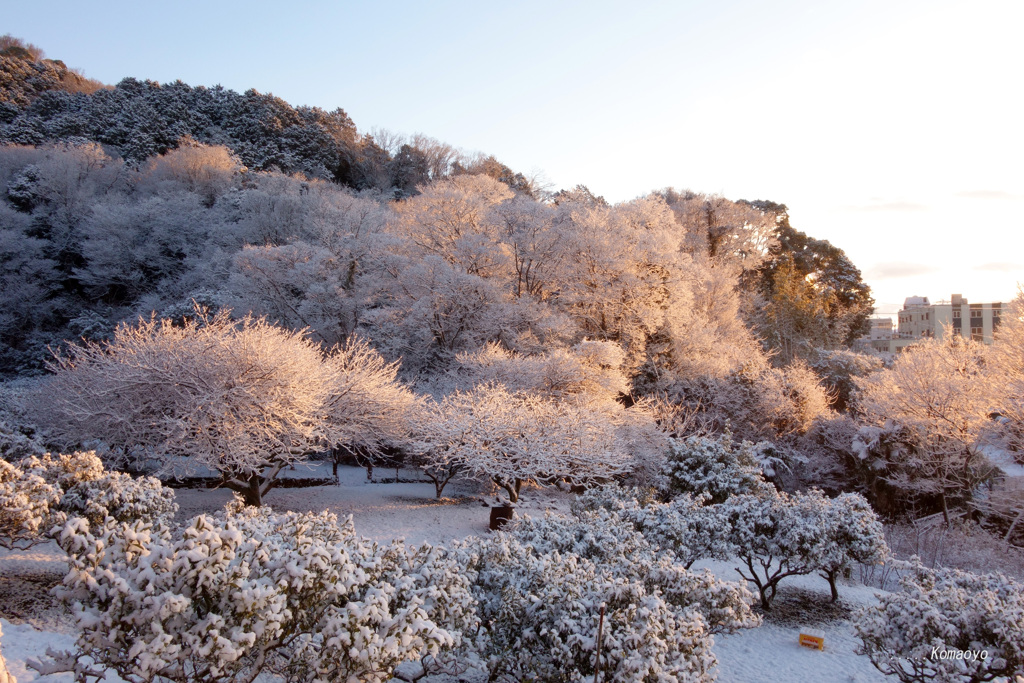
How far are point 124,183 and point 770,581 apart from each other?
122 feet

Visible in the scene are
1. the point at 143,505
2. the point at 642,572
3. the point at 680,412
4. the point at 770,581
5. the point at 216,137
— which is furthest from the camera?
the point at 216,137

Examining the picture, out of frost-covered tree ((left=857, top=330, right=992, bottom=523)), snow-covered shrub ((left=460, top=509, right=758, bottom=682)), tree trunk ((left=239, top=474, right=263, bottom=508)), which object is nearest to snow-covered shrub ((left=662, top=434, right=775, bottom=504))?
frost-covered tree ((left=857, top=330, right=992, bottom=523))

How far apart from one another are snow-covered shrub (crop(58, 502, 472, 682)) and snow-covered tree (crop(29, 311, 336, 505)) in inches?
281

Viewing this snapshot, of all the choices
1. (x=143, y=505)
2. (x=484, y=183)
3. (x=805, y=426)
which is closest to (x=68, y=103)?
(x=484, y=183)

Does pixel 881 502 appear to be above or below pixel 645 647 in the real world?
below

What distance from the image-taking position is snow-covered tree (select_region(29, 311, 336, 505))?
11.1 m

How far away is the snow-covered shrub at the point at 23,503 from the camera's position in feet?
24.3

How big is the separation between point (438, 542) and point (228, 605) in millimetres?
7121

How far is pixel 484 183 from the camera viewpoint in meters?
26.6

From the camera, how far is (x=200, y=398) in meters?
11.0

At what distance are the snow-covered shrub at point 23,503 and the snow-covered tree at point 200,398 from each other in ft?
8.96

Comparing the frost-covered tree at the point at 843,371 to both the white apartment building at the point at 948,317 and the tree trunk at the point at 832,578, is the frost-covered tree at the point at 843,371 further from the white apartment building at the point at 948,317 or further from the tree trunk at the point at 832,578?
the white apartment building at the point at 948,317

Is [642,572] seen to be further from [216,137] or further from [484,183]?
[216,137]

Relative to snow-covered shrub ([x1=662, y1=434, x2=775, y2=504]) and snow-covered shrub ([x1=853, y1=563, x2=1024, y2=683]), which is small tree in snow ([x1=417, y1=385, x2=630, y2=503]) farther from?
snow-covered shrub ([x1=853, y1=563, x2=1024, y2=683])
